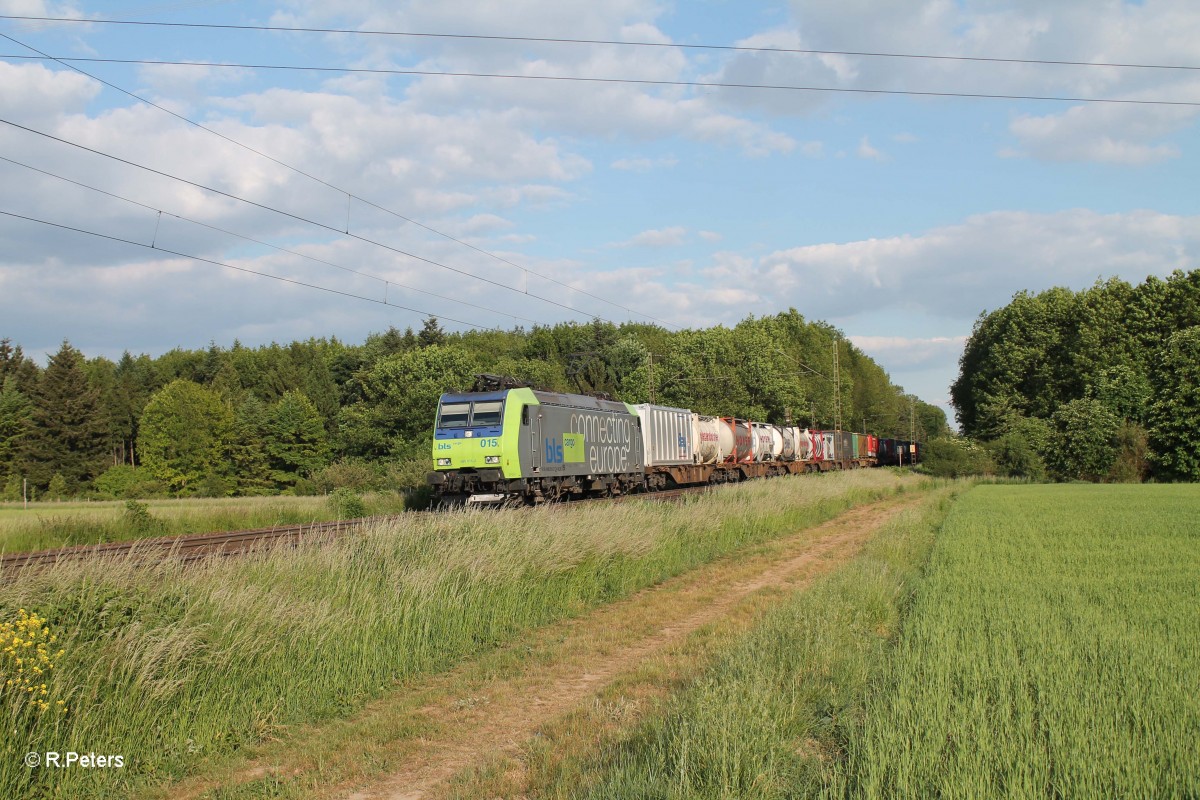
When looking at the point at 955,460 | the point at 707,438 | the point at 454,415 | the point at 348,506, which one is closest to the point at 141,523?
the point at 348,506

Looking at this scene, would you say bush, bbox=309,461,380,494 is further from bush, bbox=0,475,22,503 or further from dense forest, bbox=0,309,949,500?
bush, bbox=0,475,22,503

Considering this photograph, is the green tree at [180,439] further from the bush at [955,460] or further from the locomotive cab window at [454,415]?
the bush at [955,460]

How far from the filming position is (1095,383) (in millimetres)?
58500

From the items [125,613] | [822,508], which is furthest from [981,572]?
[822,508]

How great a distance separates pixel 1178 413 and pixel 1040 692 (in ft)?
169

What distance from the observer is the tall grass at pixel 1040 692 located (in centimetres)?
505

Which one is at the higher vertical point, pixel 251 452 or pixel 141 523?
pixel 251 452

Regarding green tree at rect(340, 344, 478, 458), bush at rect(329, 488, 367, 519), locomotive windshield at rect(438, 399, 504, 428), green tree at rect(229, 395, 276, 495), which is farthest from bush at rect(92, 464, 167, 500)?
locomotive windshield at rect(438, 399, 504, 428)

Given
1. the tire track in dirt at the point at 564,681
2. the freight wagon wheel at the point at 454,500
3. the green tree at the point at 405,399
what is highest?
the green tree at the point at 405,399

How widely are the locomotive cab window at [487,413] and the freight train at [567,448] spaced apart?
3 centimetres

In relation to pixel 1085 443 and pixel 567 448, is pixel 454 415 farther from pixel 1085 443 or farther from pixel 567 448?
pixel 1085 443

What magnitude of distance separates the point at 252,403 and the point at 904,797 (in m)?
86.2

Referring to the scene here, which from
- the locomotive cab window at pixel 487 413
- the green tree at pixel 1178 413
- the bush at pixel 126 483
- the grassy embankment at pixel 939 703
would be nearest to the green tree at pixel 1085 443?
the green tree at pixel 1178 413

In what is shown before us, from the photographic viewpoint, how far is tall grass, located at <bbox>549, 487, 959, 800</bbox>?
5332 mm
